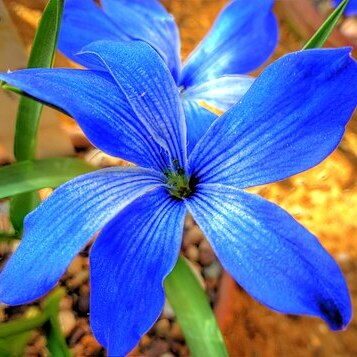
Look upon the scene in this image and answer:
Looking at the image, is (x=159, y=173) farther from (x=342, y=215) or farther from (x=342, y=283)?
(x=342, y=215)

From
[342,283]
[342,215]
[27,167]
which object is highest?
[27,167]

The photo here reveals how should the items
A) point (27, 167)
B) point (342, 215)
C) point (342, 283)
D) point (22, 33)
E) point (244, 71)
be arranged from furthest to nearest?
1. point (22, 33)
2. point (342, 215)
3. point (244, 71)
4. point (27, 167)
5. point (342, 283)

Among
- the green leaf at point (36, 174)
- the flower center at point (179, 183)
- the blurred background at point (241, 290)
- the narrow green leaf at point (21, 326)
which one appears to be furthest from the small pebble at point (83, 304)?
the flower center at point (179, 183)

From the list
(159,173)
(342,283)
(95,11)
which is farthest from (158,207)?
(95,11)

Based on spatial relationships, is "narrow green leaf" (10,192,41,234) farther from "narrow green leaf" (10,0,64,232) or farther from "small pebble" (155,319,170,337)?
"small pebble" (155,319,170,337)

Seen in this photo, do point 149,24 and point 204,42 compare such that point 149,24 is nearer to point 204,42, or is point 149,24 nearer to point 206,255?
point 204,42

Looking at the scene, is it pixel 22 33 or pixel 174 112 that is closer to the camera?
pixel 174 112

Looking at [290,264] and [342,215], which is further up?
[290,264]

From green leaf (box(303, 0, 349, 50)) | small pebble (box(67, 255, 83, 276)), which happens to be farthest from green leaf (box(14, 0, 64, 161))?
small pebble (box(67, 255, 83, 276))
